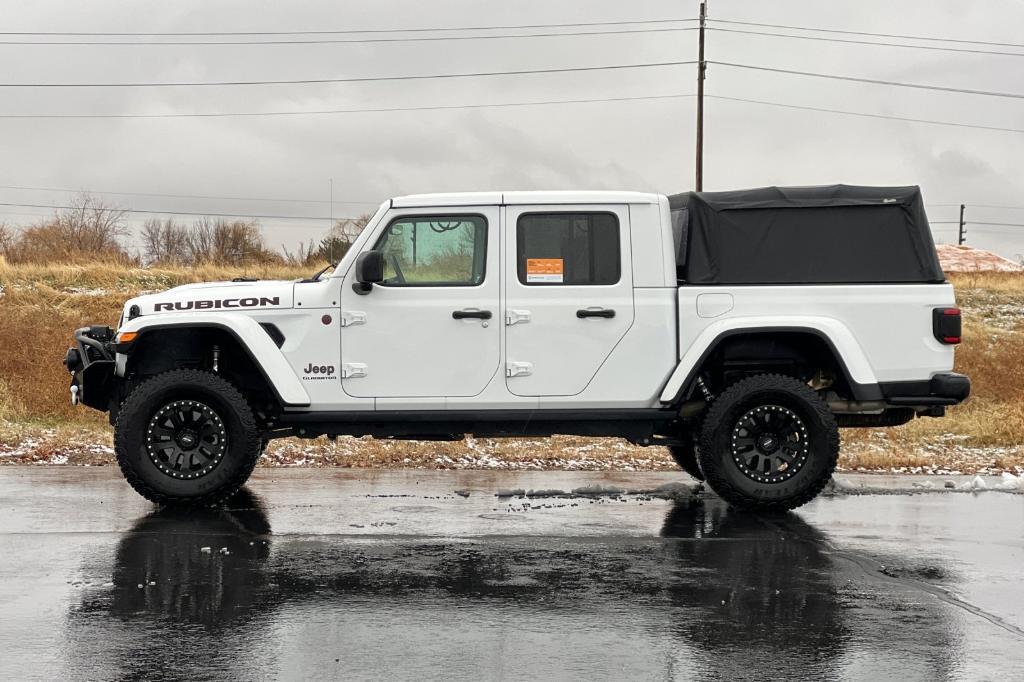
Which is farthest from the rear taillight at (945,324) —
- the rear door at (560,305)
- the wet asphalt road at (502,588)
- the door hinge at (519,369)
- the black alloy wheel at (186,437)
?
the black alloy wheel at (186,437)

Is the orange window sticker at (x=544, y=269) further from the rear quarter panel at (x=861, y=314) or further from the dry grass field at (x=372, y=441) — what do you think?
the dry grass field at (x=372, y=441)

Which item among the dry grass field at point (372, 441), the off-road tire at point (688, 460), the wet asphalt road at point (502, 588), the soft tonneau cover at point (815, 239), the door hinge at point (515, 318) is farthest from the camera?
the dry grass field at point (372, 441)

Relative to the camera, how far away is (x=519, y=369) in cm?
891

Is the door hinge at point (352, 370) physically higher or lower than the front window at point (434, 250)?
lower

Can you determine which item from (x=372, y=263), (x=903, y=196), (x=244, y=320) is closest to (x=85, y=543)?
(x=244, y=320)

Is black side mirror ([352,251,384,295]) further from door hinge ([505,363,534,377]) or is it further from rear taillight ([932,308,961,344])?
rear taillight ([932,308,961,344])

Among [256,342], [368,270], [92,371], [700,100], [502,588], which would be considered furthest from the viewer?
[700,100]

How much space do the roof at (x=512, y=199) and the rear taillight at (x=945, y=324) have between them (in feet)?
7.28

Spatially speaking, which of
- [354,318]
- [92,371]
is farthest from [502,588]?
[92,371]

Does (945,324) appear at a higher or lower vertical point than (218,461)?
higher

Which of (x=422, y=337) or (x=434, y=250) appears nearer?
(x=422, y=337)

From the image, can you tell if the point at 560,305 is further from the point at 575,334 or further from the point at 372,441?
the point at 372,441

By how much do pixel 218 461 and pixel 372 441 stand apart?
4698 millimetres

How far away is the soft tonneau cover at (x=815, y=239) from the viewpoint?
901 centimetres
